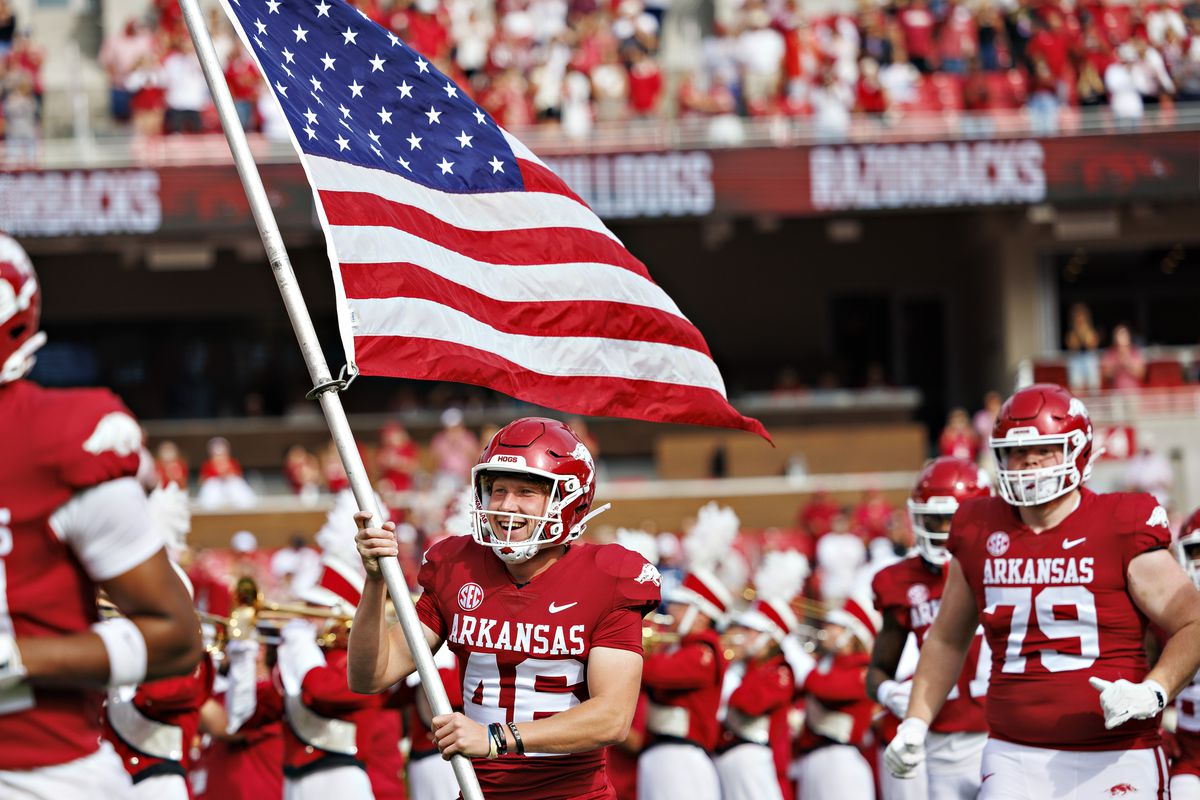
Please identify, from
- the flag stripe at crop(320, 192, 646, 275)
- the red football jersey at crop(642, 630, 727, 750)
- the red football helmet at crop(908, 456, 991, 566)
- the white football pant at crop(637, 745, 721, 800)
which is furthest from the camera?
the white football pant at crop(637, 745, 721, 800)

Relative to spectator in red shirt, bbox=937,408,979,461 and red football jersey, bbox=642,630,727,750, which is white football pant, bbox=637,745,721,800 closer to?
red football jersey, bbox=642,630,727,750

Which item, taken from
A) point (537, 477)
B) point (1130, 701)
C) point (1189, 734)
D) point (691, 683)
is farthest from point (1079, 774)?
point (691, 683)

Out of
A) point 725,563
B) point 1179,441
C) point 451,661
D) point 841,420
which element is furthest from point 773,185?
point 451,661

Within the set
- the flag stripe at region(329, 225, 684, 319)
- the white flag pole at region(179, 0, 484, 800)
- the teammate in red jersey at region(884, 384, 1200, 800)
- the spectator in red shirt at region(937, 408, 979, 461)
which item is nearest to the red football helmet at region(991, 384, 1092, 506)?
the teammate in red jersey at region(884, 384, 1200, 800)

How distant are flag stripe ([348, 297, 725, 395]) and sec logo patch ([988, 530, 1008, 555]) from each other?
1084 millimetres

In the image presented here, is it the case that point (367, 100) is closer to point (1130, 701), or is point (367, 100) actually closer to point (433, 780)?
point (1130, 701)

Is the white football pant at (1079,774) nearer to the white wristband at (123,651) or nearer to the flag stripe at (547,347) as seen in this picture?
the flag stripe at (547,347)

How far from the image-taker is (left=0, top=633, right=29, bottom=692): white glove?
3551 millimetres

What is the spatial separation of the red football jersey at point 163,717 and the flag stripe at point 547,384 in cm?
219

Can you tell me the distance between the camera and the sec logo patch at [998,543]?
5.93 metres

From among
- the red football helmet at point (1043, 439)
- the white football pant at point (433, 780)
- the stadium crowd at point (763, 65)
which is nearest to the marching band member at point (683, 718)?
the white football pant at point (433, 780)

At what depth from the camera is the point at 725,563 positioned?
13.4 meters

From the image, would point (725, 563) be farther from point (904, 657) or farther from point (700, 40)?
point (700, 40)

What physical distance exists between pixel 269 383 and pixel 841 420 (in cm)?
856
